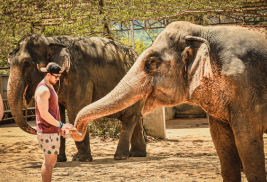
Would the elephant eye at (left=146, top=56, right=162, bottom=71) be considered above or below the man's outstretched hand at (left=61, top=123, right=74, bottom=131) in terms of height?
above

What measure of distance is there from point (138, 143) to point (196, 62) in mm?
4371

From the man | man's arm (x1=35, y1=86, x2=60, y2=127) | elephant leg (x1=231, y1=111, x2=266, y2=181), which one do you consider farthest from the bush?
elephant leg (x1=231, y1=111, x2=266, y2=181)

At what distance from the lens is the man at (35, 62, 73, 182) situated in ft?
13.5

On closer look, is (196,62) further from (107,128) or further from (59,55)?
(107,128)

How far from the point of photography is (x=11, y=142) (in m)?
9.86

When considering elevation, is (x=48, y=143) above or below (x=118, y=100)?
below

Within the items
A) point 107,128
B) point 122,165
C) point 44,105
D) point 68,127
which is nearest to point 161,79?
point 68,127

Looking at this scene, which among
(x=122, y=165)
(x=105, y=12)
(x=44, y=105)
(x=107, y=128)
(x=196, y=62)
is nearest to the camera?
(x=196, y=62)

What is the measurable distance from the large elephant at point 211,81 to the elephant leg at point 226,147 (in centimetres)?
14

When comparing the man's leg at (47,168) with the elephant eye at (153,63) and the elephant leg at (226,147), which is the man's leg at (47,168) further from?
the elephant leg at (226,147)

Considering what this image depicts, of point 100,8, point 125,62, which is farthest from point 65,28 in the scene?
point 125,62

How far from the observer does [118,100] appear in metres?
3.46

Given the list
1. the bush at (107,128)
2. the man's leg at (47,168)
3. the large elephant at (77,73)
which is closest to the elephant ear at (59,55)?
the large elephant at (77,73)

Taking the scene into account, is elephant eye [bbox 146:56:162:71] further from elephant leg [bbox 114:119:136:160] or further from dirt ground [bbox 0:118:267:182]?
elephant leg [bbox 114:119:136:160]
